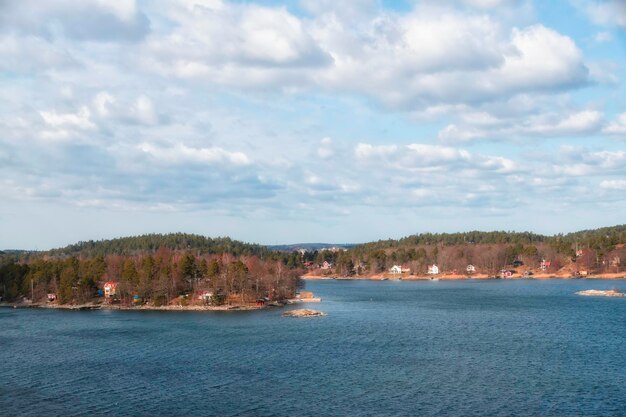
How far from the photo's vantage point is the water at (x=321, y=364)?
3403cm

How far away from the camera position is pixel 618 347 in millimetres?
49625

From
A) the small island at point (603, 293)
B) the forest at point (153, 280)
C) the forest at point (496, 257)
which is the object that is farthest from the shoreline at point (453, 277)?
the forest at point (153, 280)

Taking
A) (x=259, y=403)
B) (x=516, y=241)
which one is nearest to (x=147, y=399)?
(x=259, y=403)

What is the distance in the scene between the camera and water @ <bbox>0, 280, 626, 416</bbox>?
34.0m

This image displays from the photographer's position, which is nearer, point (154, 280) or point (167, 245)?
point (154, 280)

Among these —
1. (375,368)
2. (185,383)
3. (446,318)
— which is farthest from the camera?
(446,318)

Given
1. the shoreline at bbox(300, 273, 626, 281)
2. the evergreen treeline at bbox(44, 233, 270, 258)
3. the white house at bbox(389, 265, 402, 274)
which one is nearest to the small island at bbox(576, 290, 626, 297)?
the shoreline at bbox(300, 273, 626, 281)

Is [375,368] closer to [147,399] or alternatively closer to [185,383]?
[185,383]

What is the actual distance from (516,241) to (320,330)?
14787 cm

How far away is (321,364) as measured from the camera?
44375mm

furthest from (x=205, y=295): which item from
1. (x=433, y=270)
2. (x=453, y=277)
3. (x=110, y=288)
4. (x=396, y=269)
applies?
(x=396, y=269)

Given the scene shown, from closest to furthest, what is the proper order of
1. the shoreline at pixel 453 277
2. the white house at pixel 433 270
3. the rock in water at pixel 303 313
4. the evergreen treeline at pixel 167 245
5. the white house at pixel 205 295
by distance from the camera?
the rock in water at pixel 303 313 → the white house at pixel 205 295 → the shoreline at pixel 453 277 → the white house at pixel 433 270 → the evergreen treeline at pixel 167 245

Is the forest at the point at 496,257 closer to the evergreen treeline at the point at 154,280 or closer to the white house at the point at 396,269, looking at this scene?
the white house at the point at 396,269

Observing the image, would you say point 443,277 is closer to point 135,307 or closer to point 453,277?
point 453,277
